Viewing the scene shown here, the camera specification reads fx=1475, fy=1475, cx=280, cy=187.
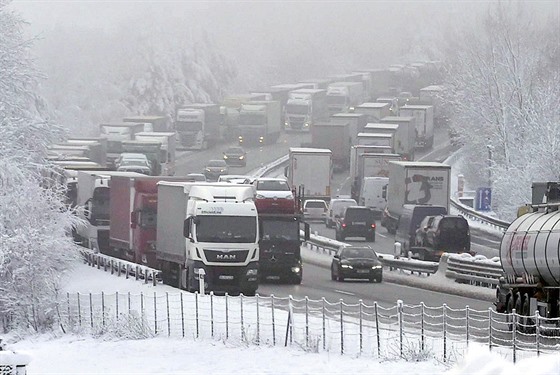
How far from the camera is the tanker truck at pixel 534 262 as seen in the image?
29.7 m

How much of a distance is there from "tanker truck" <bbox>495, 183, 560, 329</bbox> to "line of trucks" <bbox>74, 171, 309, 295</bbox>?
32.6ft

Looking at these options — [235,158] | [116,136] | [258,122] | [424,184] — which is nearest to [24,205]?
[424,184]

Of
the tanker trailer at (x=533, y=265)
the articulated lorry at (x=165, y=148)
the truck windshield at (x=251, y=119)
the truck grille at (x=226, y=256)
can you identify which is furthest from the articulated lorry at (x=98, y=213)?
the truck windshield at (x=251, y=119)

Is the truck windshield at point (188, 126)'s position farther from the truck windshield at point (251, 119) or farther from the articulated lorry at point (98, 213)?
the articulated lorry at point (98, 213)

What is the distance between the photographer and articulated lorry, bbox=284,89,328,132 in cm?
12262

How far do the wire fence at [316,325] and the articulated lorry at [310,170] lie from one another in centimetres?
4158

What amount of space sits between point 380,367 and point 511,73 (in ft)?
221

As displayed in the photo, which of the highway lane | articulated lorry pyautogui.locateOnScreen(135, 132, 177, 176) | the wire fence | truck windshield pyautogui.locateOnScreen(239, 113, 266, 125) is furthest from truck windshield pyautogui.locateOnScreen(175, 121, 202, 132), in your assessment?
the wire fence

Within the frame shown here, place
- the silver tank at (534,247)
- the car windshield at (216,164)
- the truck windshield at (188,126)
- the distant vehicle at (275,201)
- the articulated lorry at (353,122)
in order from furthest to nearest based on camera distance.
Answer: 1. the truck windshield at (188,126)
2. the articulated lorry at (353,122)
3. the car windshield at (216,164)
4. the distant vehicle at (275,201)
5. the silver tank at (534,247)

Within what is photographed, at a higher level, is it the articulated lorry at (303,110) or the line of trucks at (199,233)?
the articulated lorry at (303,110)

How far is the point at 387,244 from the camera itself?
70.2 m

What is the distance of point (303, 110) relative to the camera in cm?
12306

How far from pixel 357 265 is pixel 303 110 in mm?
73472

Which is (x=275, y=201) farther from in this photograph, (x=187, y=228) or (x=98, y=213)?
(x=98, y=213)
